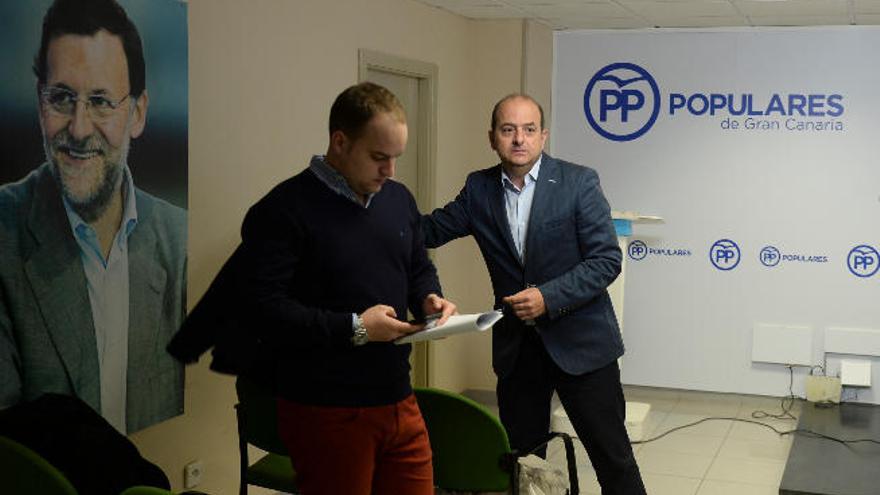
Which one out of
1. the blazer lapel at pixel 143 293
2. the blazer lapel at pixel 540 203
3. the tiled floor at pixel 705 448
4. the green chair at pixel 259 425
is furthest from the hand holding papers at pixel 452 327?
the tiled floor at pixel 705 448

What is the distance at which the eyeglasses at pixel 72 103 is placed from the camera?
135 inches

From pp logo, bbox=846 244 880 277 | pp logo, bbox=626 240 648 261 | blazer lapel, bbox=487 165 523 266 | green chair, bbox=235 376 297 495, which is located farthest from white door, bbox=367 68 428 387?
green chair, bbox=235 376 297 495

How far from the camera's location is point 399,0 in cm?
604

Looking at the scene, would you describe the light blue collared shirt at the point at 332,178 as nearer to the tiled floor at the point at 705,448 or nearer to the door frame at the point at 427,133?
the tiled floor at the point at 705,448

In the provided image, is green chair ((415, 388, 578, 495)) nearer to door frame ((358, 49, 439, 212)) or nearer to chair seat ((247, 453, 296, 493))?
chair seat ((247, 453, 296, 493))

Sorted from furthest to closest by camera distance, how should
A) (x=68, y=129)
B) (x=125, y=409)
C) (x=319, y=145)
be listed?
(x=319, y=145)
(x=125, y=409)
(x=68, y=129)

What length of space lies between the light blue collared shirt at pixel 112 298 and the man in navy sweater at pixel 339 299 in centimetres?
145

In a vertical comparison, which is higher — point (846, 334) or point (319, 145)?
point (319, 145)

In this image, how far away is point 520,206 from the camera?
146 inches

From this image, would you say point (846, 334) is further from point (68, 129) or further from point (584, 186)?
point (68, 129)

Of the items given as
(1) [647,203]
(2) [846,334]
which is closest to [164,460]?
(1) [647,203]

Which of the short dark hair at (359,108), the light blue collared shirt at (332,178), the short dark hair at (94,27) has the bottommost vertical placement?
the light blue collared shirt at (332,178)

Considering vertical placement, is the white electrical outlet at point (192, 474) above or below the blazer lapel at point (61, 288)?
below

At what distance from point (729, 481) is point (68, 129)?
3585 millimetres
